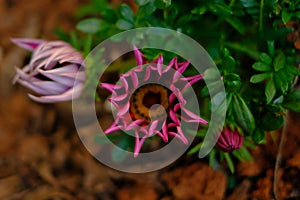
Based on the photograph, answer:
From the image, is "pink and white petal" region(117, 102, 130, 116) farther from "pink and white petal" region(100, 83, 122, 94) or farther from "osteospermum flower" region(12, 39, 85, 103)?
"osteospermum flower" region(12, 39, 85, 103)

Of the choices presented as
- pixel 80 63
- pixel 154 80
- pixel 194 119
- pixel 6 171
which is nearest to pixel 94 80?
pixel 80 63

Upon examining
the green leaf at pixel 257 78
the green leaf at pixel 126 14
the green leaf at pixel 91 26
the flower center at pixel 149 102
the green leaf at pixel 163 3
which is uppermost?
the green leaf at pixel 163 3

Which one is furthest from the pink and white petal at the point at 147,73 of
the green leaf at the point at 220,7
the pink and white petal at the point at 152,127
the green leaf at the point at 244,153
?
the green leaf at the point at 244,153

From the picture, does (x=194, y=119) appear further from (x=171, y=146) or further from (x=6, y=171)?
(x=6, y=171)

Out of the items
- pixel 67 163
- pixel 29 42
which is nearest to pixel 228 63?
pixel 29 42

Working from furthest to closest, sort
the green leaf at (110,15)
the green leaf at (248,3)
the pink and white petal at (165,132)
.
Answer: the green leaf at (110,15) < the green leaf at (248,3) < the pink and white petal at (165,132)

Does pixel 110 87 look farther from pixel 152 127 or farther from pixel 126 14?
pixel 126 14

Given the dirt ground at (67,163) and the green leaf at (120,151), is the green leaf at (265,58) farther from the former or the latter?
the green leaf at (120,151)
